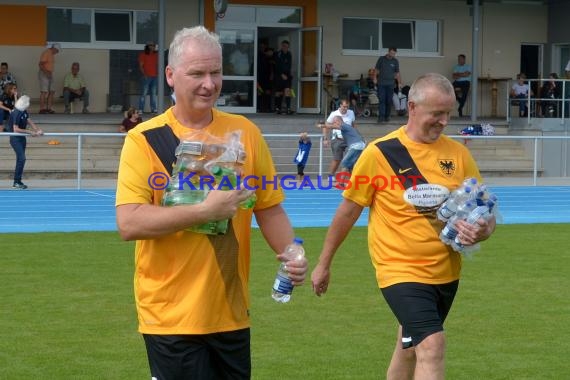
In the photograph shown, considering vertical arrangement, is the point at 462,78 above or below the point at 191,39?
above

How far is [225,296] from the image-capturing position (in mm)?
4770

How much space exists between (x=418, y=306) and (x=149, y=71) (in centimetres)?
2656

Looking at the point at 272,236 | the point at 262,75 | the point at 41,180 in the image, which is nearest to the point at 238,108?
the point at 262,75

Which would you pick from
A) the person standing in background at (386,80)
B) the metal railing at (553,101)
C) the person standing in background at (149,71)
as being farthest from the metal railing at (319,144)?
the person standing in background at (149,71)

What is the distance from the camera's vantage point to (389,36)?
36812 mm

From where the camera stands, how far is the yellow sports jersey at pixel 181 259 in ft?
15.3

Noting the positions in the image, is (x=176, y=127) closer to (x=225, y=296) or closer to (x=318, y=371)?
(x=225, y=296)

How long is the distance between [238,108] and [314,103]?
2.30 meters

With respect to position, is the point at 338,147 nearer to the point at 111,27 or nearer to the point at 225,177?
the point at 111,27

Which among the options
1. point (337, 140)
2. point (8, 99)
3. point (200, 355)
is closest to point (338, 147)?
point (337, 140)

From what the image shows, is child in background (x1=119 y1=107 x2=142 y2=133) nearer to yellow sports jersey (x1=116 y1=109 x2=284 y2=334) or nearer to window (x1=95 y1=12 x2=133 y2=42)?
window (x1=95 y1=12 x2=133 y2=42)

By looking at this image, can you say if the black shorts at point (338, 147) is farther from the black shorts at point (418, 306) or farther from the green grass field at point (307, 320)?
the black shorts at point (418, 306)

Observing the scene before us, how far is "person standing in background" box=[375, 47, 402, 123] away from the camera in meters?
31.1

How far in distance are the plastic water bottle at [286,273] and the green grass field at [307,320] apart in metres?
3.00
